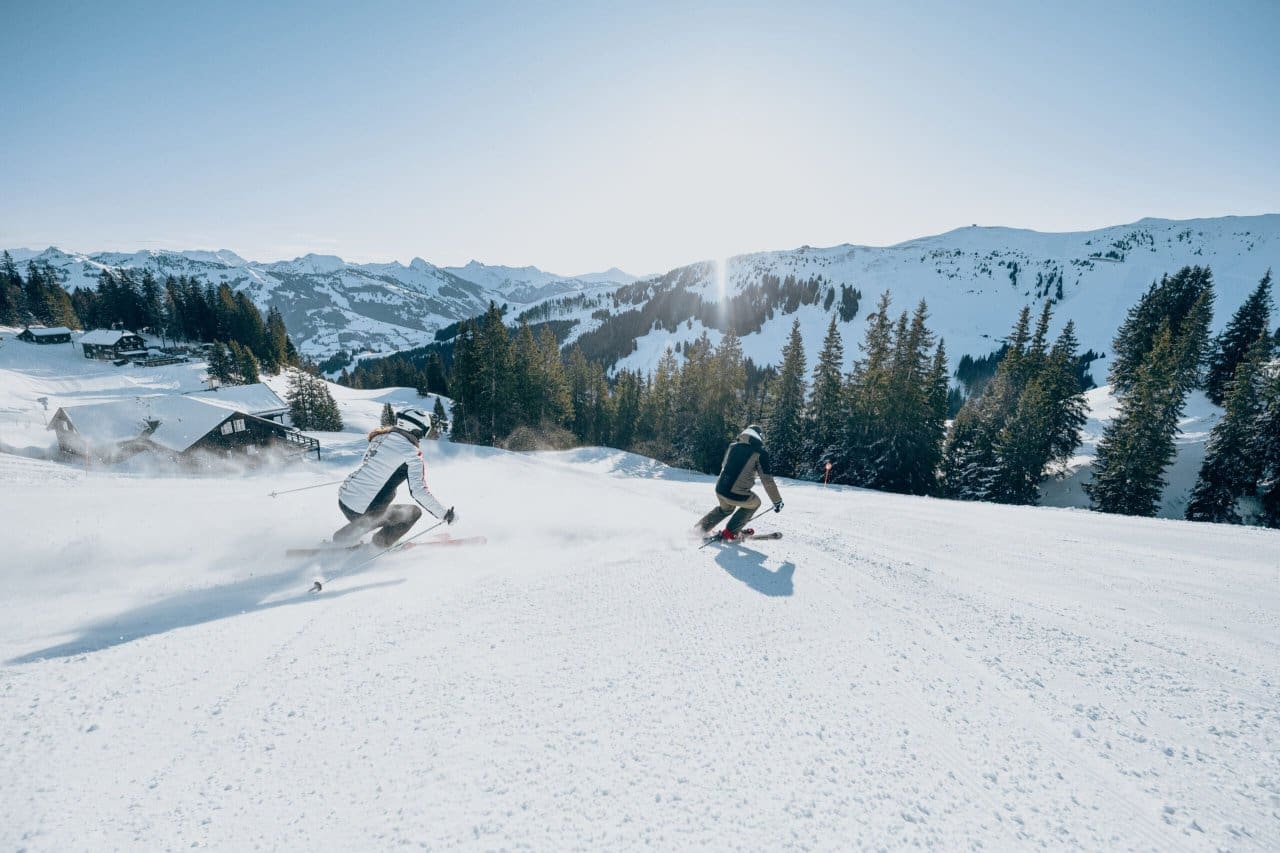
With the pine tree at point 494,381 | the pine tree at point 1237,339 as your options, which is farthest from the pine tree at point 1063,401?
the pine tree at point 494,381

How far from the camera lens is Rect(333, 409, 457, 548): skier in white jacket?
7355mm

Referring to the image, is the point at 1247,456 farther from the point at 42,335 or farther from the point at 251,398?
the point at 42,335

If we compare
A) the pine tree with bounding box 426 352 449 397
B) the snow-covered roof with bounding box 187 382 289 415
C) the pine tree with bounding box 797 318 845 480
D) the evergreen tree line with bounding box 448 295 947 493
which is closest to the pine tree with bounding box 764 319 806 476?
the evergreen tree line with bounding box 448 295 947 493

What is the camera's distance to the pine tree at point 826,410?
1465 inches

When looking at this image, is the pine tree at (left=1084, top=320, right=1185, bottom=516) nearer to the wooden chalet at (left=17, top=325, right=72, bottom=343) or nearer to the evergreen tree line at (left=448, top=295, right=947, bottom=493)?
the evergreen tree line at (left=448, top=295, right=947, bottom=493)

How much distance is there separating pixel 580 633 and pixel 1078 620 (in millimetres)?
5503

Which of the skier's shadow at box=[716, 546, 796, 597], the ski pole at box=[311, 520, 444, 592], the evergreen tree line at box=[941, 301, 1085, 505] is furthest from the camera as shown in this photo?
the evergreen tree line at box=[941, 301, 1085, 505]

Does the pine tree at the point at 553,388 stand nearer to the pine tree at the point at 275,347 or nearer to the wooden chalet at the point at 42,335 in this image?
the pine tree at the point at 275,347

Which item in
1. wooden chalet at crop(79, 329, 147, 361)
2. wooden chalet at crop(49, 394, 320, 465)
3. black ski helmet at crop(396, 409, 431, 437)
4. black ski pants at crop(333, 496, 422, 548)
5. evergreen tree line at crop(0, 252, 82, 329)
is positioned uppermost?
evergreen tree line at crop(0, 252, 82, 329)

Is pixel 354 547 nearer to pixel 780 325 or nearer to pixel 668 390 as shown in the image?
pixel 668 390

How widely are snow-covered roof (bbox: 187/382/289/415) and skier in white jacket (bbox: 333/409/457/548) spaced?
4365 cm

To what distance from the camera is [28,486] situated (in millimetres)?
9727

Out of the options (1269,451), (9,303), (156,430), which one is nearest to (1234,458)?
(1269,451)

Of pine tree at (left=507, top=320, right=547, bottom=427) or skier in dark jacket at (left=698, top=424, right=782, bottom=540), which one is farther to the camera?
pine tree at (left=507, top=320, right=547, bottom=427)
